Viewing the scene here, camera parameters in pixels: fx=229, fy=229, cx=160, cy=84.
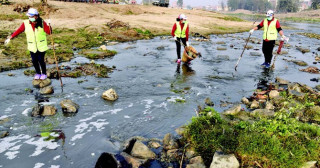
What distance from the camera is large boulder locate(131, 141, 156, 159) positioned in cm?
498

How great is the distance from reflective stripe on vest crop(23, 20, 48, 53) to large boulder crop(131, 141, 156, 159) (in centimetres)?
669

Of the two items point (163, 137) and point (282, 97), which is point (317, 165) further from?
point (282, 97)

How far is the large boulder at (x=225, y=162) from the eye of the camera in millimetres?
4254

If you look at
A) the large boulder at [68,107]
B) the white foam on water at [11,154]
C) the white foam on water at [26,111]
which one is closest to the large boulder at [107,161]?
the white foam on water at [11,154]

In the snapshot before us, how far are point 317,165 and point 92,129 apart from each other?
5.30 m

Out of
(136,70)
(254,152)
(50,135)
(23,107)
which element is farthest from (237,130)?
(136,70)

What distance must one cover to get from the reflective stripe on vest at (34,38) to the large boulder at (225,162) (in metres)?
8.23

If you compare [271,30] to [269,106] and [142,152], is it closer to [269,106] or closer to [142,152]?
[269,106]

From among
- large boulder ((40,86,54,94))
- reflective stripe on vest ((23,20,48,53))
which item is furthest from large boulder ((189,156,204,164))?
reflective stripe on vest ((23,20,48,53))

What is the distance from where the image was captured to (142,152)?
500 centimetres

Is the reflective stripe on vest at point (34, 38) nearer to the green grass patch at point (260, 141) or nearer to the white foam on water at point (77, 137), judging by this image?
the white foam on water at point (77, 137)

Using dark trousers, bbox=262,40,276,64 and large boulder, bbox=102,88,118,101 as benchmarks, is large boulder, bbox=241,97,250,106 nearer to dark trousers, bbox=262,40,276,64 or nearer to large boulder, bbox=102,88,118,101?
large boulder, bbox=102,88,118,101

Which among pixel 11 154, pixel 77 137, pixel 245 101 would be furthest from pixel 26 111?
pixel 245 101

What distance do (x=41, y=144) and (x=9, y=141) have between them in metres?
0.84
